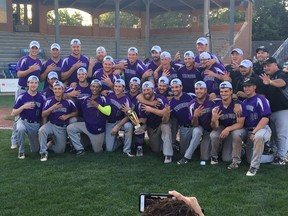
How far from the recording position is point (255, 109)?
6129mm

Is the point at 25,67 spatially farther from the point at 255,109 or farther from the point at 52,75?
the point at 255,109

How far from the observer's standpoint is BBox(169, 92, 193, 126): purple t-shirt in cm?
692

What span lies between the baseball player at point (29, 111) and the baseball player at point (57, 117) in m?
0.16

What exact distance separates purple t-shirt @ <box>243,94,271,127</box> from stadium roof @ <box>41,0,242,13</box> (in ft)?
78.1

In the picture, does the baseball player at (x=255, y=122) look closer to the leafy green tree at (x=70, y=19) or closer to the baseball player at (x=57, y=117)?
the baseball player at (x=57, y=117)

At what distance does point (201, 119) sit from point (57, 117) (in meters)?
2.71

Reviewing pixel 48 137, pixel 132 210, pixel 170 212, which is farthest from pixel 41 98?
pixel 170 212

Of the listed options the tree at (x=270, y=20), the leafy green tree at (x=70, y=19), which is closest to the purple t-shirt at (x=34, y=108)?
the leafy green tree at (x=70, y=19)

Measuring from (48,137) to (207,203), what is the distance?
383 cm

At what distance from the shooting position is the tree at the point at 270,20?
1492 inches

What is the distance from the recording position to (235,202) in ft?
15.9

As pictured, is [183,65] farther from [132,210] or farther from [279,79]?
[132,210]

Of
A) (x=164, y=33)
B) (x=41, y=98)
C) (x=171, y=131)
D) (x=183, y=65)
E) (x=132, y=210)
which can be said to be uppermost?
(x=164, y=33)

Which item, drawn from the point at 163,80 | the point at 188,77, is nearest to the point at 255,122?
the point at 188,77
